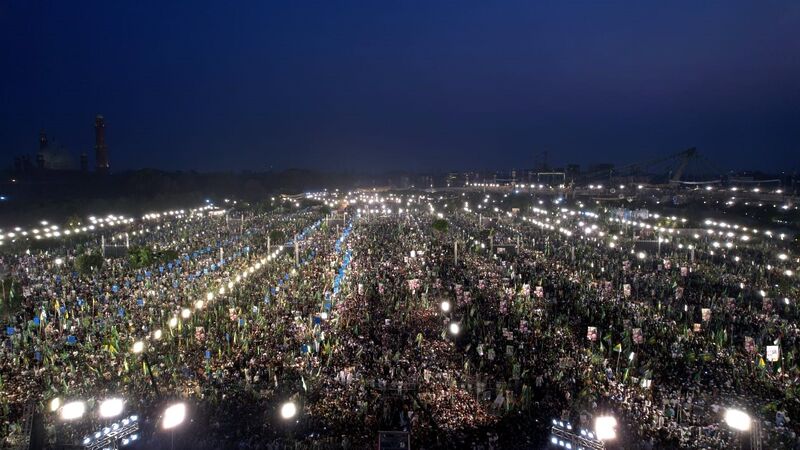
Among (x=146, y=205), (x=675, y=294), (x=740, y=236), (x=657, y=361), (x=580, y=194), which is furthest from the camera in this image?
(x=580, y=194)

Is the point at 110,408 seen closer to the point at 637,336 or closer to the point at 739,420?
the point at 739,420

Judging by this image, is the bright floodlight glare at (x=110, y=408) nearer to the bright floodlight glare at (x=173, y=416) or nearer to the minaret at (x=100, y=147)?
the bright floodlight glare at (x=173, y=416)

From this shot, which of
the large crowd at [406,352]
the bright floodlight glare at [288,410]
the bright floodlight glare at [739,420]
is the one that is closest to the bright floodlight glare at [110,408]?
→ the large crowd at [406,352]

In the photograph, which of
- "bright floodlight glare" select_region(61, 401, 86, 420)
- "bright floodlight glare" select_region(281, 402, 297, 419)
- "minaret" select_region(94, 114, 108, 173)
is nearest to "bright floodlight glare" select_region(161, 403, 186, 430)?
"bright floodlight glare" select_region(281, 402, 297, 419)

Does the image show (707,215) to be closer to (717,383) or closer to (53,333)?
(717,383)

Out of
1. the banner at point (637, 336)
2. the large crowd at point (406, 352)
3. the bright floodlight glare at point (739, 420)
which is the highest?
the bright floodlight glare at point (739, 420)

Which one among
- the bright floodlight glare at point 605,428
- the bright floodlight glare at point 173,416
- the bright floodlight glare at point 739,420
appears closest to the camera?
the bright floodlight glare at point 739,420

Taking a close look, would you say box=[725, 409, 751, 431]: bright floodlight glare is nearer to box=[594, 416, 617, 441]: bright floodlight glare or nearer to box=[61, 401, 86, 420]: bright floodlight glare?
box=[594, 416, 617, 441]: bright floodlight glare

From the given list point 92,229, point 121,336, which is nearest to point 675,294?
point 121,336
